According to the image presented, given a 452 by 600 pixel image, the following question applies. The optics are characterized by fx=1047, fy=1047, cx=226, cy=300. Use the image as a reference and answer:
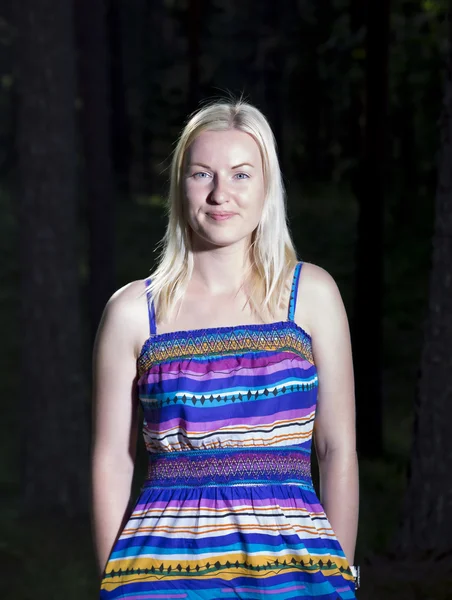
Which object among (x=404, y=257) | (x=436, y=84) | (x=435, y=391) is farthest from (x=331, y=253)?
(x=435, y=391)

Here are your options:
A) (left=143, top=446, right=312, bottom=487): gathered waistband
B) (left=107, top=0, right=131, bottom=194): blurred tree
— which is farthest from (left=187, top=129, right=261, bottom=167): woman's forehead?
(left=107, top=0, right=131, bottom=194): blurred tree

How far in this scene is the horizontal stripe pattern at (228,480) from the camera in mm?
2732

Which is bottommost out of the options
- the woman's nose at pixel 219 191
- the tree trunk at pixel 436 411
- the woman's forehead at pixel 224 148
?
the tree trunk at pixel 436 411

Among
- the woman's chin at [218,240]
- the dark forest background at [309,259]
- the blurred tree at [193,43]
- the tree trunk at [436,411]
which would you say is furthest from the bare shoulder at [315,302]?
the blurred tree at [193,43]

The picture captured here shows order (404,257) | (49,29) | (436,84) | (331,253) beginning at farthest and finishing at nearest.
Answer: (331,253)
(404,257)
(436,84)
(49,29)

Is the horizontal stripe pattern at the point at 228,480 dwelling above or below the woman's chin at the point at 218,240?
below

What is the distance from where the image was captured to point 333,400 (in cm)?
293

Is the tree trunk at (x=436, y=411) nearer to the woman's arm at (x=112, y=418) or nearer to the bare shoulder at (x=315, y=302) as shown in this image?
the bare shoulder at (x=315, y=302)

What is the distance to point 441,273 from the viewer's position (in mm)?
7312

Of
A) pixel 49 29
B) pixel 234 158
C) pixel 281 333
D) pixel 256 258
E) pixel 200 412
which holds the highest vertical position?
pixel 49 29

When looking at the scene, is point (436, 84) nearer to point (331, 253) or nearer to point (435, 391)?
point (331, 253)

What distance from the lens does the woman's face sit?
113 inches

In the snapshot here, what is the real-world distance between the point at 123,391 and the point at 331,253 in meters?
19.1

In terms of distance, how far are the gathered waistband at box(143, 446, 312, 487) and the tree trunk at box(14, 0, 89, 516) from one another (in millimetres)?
7222
